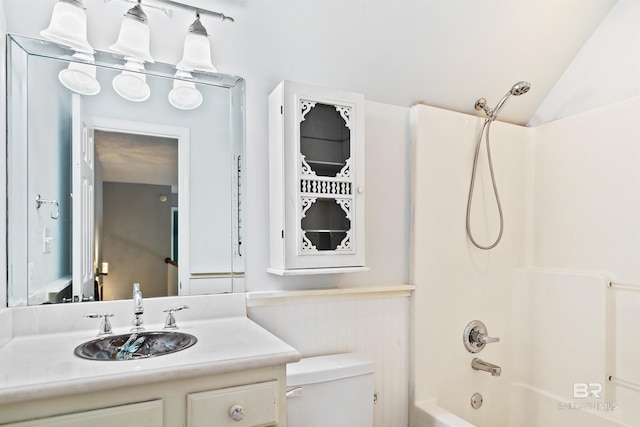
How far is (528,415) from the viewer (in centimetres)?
233

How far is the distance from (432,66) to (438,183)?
595 mm

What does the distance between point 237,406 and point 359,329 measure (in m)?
0.94

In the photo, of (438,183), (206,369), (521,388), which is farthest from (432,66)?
(521,388)

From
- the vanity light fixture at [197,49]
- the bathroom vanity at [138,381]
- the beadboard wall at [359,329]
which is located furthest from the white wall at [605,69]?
the bathroom vanity at [138,381]

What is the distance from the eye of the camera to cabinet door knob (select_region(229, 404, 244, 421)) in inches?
46.0

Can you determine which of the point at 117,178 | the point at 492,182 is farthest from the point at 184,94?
the point at 492,182

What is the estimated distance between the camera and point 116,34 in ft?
5.03

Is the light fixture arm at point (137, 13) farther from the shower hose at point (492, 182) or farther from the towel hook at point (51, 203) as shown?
the shower hose at point (492, 182)

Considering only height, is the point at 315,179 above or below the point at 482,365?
above

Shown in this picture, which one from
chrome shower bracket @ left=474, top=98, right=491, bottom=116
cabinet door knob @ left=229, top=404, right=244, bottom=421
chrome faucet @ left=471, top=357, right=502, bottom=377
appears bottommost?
chrome faucet @ left=471, top=357, right=502, bottom=377

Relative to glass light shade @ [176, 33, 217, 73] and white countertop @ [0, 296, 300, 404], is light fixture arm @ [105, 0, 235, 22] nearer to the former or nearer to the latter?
glass light shade @ [176, 33, 217, 73]

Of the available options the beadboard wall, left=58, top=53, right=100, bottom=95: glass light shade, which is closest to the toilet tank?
the beadboard wall

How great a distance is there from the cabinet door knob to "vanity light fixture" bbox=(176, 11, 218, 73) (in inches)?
48.2

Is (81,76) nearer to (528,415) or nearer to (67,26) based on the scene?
(67,26)
